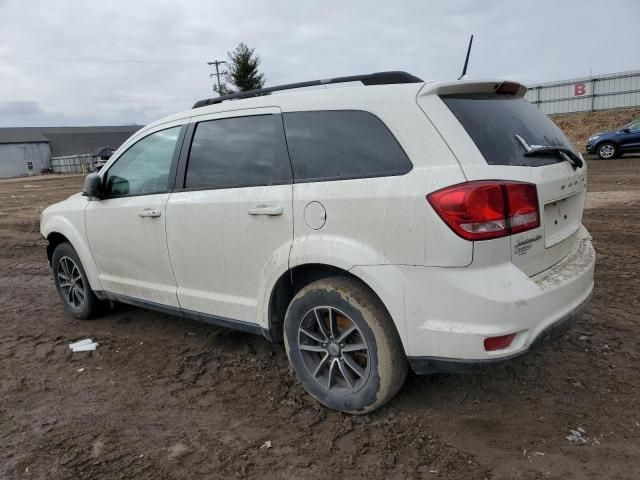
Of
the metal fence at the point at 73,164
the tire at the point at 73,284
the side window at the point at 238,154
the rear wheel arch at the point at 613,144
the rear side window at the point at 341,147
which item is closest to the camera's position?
the rear side window at the point at 341,147

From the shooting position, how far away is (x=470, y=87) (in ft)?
9.54

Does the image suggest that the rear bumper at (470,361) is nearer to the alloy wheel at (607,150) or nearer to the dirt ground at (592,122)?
the alloy wheel at (607,150)

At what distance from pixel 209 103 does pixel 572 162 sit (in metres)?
2.57

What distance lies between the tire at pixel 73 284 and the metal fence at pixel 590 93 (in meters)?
26.1

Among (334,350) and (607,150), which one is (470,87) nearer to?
(334,350)

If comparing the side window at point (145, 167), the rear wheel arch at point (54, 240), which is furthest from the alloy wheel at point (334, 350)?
the rear wheel arch at point (54, 240)

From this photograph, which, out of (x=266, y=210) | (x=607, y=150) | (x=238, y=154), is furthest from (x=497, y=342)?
(x=607, y=150)

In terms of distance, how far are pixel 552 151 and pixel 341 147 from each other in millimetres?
1174

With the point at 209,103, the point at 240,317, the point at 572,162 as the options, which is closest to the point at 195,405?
the point at 240,317

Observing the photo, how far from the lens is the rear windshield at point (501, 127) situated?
8.85 ft

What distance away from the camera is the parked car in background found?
59.8ft

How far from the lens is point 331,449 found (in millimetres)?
2797

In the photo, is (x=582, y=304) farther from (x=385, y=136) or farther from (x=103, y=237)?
(x=103, y=237)

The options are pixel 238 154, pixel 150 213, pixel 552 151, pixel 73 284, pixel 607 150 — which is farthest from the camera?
pixel 607 150
